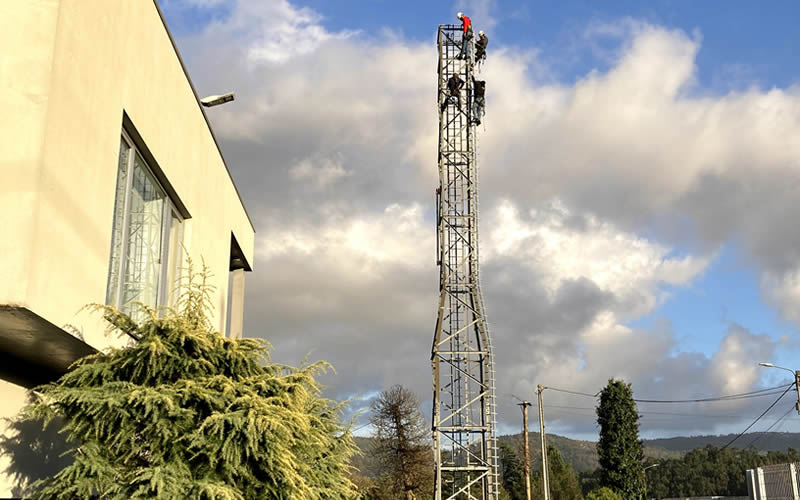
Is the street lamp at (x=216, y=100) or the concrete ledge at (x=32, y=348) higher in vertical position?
the street lamp at (x=216, y=100)

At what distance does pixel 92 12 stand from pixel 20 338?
338 cm

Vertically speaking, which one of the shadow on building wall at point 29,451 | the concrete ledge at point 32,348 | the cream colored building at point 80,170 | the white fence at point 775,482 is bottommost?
the white fence at point 775,482

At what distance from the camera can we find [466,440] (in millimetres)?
29953

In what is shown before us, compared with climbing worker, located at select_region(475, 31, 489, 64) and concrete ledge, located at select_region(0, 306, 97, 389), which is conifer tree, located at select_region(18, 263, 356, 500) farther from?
climbing worker, located at select_region(475, 31, 489, 64)

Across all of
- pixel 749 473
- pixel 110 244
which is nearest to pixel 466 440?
pixel 749 473

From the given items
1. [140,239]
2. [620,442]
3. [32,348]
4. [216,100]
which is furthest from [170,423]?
[620,442]

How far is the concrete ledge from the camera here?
6707 millimetres

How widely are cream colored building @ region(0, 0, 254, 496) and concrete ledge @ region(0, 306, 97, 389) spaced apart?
0.02 meters

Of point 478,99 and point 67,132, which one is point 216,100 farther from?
point 478,99

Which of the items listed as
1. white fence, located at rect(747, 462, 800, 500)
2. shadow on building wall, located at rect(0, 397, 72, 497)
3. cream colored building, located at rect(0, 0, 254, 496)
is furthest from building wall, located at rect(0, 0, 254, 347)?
white fence, located at rect(747, 462, 800, 500)

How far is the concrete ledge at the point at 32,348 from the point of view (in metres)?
6.71

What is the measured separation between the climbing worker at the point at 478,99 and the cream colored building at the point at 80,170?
2208 cm

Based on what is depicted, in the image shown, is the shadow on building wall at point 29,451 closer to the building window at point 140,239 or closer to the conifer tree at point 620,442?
the building window at point 140,239

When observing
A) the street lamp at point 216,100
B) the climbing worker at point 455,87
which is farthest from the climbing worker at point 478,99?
the street lamp at point 216,100
